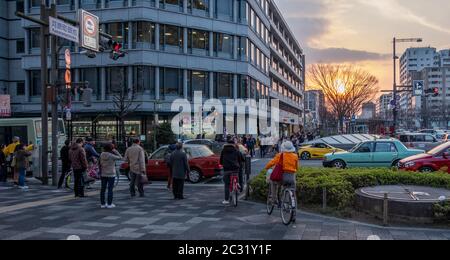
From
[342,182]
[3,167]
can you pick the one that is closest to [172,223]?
[342,182]

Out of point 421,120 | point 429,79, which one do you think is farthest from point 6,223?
point 429,79

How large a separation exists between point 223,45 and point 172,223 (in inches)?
1488

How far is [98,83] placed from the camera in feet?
139

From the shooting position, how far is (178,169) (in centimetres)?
1268

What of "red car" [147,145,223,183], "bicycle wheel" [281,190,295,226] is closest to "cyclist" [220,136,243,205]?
"bicycle wheel" [281,190,295,226]

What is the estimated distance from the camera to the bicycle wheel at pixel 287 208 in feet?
29.3

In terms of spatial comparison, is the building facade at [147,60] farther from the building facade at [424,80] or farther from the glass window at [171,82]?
the building facade at [424,80]

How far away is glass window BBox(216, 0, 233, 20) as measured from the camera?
45.3 m

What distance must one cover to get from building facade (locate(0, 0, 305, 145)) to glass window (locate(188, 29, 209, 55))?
10cm

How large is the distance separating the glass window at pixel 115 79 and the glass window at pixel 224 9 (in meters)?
11.3

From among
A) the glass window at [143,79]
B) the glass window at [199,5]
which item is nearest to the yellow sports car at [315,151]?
the glass window at [143,79]

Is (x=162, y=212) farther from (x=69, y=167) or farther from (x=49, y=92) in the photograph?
(x=49, y=92)

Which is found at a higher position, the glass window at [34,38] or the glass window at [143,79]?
the glass window at [34,38]

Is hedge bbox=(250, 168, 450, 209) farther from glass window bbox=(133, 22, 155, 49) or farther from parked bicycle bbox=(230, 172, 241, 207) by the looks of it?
glass window bbox=(133, 22, 155, 49)
